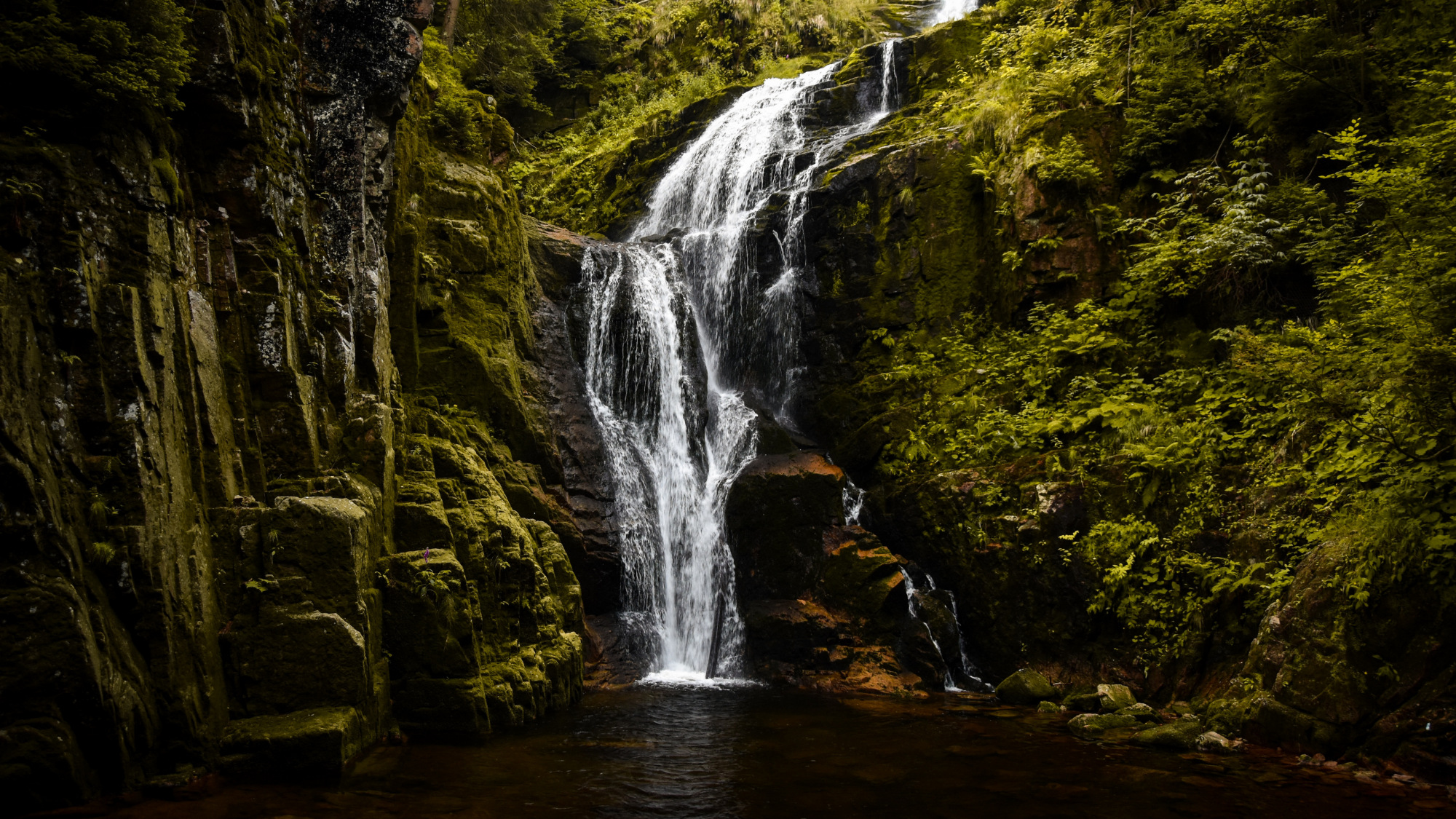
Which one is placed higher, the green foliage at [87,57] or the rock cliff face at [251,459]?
the green foliage at [87,57]

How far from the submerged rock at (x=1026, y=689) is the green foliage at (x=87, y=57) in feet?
34.3

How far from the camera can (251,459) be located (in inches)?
287

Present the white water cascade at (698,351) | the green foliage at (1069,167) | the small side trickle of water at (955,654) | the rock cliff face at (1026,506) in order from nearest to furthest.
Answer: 1. the rock cliff face at (1026,506)
2. the small side trickle of water at (955,654)
3. the green foliage at (1069,167)
4. the white water cascade at (698,351)

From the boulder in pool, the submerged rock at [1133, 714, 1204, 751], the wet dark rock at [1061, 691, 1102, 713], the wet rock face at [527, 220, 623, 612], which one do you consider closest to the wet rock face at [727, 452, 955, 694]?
the wet dark rock at [1061, 691, 1102, 713]

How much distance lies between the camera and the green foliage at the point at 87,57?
18.6 ft

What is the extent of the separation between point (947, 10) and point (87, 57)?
26.4 m

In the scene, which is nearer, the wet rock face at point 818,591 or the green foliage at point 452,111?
the wet rock face at point 818,591

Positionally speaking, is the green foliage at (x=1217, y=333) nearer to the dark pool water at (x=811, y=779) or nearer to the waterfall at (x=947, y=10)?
the dark pool water at (x=811, y=779)

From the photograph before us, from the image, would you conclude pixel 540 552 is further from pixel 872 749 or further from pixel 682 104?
pixel 682 104

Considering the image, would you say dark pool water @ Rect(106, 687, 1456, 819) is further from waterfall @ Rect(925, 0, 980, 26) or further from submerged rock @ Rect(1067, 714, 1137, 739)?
waterfall @ Rect(925, 0, 980, 26)

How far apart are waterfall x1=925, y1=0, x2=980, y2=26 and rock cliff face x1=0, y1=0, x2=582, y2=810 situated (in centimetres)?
2043

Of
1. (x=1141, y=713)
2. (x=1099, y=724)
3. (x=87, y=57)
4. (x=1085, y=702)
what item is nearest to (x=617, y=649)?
(x=1085, y=702)

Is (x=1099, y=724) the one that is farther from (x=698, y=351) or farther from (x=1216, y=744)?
(x=698, y=351)

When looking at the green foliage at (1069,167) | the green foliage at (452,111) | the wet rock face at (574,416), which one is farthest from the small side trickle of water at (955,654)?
the green foliage at (452,111)
